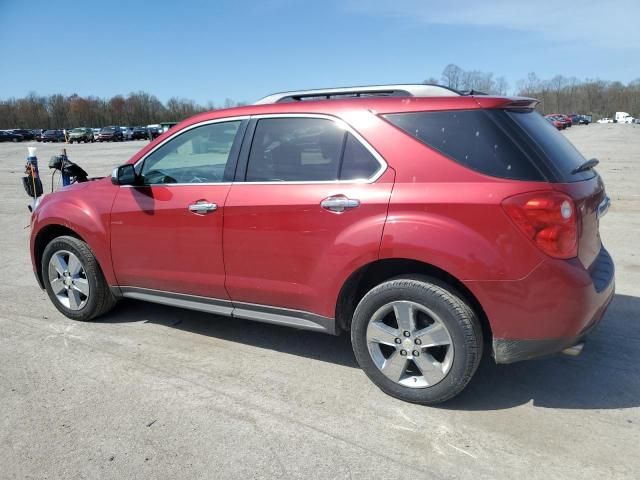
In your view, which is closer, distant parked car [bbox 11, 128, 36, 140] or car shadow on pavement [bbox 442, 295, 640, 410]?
car shadow on pavement [bbox 442, 295, 640, 410]

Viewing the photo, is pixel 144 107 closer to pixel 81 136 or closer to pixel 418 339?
pixel 81 136

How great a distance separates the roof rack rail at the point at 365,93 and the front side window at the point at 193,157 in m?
0.38

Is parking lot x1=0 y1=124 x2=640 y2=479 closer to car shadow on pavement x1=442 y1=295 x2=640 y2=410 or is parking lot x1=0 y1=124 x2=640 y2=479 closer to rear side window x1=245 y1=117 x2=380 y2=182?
car shadow on pavement x1=442 y1=295 x2=640 y2=410

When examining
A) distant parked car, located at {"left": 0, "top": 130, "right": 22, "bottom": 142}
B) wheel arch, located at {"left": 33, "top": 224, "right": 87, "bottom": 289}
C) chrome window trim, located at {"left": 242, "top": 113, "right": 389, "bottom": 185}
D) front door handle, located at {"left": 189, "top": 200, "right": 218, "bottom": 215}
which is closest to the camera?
chrome window trim, located at {"left": 242, "top": 113, "right": 389, "bottom": 185}

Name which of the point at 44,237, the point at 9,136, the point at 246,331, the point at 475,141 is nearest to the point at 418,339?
the point at 475,141

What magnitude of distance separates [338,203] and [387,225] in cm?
35

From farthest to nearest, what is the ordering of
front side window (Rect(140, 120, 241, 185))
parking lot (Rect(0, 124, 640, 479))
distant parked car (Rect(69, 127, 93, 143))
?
distant parked car (Rect(69, 127, 93, 143)), front side window (Rect(140, 120, 241, 185)), parking lot (Rect(0, 124, 640, 479))

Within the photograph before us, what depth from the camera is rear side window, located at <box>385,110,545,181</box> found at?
278 cm

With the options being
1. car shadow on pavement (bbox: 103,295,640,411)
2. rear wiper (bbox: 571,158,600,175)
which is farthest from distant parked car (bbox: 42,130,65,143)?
rear wiper (bbox: 571,158,600,175)

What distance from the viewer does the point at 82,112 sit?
117 metres

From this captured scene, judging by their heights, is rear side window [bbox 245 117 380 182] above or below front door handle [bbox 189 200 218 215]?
above

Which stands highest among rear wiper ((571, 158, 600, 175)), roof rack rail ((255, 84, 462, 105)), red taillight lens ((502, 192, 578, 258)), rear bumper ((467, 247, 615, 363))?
roof rack rail ((255, 84, 462, 105))

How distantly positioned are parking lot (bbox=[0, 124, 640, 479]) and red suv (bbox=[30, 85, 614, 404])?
1.06 ft

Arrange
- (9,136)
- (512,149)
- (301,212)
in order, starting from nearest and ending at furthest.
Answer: (512,149) → (301,212) → (9,136)
